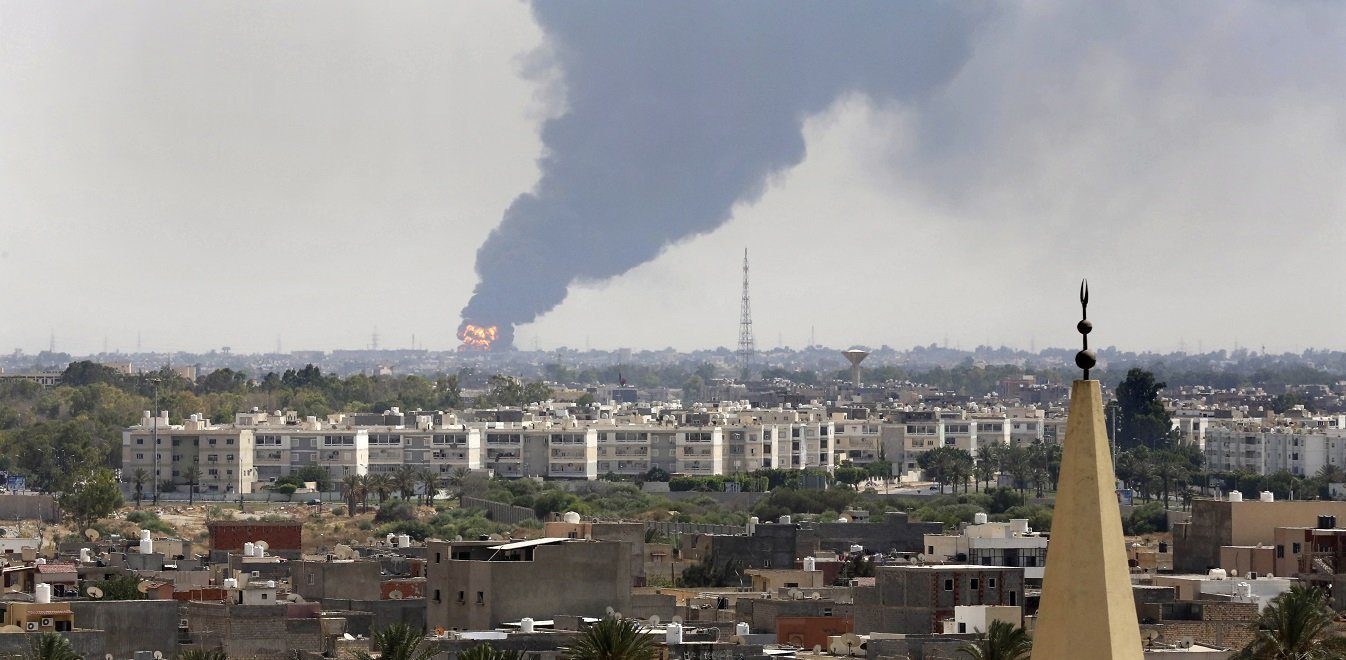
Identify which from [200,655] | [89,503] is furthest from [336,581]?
[89,503]

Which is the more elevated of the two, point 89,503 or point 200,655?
point 89,503

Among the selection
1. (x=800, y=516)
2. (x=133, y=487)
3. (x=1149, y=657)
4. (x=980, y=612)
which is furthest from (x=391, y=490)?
(x=1149, y=657)

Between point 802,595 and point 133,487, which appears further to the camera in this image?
point 133,487

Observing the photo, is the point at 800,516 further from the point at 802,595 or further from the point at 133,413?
the point at 133,413

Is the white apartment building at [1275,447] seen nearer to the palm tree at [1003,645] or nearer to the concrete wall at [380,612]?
the concrete wall at [380,612]

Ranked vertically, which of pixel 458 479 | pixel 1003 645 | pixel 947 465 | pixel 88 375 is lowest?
pixel 1003 645

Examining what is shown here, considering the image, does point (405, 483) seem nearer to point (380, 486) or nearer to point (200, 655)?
point (380, 486)
